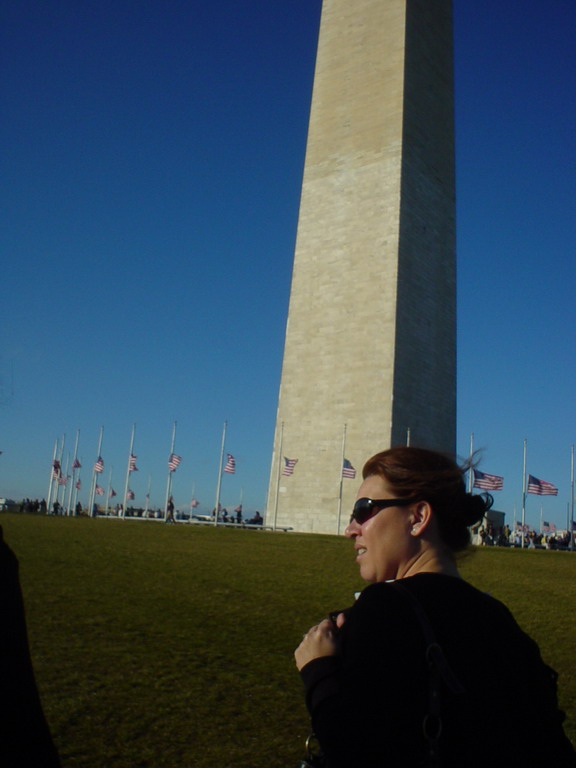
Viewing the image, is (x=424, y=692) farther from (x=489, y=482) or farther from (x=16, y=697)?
(x=489, y=482)

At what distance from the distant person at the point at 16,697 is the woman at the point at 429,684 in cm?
67

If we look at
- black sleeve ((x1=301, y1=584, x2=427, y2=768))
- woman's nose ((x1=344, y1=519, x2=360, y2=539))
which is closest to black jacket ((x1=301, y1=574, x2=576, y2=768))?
black sleeve ((x1=301, y1=584, x2=427, y2=768))

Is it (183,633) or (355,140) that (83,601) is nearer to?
(183,633)

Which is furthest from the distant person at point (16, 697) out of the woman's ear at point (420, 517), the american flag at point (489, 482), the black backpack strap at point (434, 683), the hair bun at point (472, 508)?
the american flag at point (489, 482)

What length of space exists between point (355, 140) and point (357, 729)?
33203 mm

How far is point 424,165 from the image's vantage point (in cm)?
3291

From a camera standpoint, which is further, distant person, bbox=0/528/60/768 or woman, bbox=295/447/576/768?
woman, bbox=295/447/576/768

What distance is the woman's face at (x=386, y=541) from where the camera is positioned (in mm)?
2270

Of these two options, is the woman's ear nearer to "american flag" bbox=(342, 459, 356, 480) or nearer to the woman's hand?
the woman's hand

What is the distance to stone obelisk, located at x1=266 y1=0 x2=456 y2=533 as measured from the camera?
29.9m

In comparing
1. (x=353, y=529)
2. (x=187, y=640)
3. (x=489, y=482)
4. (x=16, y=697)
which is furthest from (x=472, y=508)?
(x=489, y=482)

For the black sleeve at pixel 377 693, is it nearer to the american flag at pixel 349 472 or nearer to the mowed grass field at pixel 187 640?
the mowed grass field at pixel 187 640

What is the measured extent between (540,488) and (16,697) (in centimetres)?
2710

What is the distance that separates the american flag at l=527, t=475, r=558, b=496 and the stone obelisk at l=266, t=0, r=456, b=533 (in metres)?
4.61
